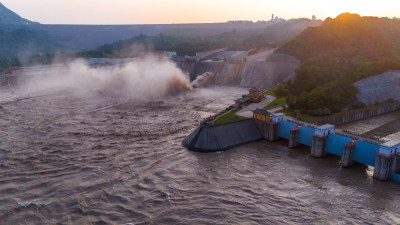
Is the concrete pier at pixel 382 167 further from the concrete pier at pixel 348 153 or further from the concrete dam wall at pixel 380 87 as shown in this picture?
the concrete dam wall at pixel 380 87

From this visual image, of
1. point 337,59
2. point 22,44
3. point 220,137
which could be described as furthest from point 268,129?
point 22,44

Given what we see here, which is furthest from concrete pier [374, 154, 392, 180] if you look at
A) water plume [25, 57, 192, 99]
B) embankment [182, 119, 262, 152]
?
water plume [25, 57, 192, 99]

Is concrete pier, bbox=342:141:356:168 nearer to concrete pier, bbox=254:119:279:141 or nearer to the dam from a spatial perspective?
the dam

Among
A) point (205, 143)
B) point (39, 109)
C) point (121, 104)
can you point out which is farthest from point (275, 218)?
point (39, 109)

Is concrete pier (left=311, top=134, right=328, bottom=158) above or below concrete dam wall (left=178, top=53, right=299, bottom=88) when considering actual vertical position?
below

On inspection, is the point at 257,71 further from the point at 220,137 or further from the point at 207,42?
the point at 207,42

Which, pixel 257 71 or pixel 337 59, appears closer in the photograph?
pixel 337 59

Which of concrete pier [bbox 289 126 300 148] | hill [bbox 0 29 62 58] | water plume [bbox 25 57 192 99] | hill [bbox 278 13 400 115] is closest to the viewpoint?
concrete pier [bbox 289 126 300 148]
